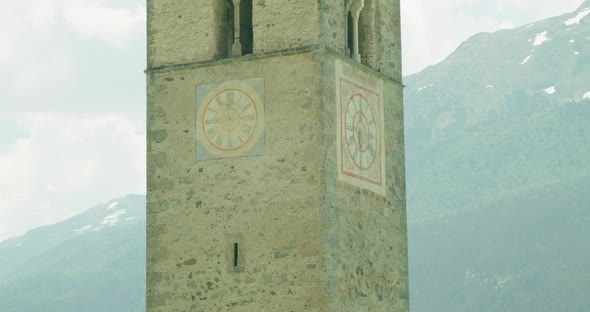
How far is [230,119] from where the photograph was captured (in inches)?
1216

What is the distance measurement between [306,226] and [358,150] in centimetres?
276

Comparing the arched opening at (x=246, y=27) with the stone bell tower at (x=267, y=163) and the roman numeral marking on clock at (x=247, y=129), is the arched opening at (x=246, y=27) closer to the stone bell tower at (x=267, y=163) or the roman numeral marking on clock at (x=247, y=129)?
the stone bell tower at (x=267, y=163)

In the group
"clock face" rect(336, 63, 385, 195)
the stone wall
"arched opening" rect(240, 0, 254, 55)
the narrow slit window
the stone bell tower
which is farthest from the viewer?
"arched opening" rect(240, 0, 254, 55)

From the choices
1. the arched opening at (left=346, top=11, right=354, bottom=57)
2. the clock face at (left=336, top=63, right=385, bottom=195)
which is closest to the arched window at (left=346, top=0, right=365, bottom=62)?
the arched opening at (left=346, top=11, right=354, bottom=57)

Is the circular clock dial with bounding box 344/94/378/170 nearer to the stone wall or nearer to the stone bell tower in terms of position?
the stone bell tower

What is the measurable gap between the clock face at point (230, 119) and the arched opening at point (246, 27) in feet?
5.31

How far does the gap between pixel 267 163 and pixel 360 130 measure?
2616 mm

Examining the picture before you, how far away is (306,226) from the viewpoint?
29.6 meters

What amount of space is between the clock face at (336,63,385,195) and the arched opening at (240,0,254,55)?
254cm

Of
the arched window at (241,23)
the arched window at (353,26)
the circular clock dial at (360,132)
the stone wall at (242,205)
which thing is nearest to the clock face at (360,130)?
the circular clock dial at (360,132)

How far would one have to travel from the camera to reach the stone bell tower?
29.8m

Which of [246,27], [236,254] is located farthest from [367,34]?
[236,254]

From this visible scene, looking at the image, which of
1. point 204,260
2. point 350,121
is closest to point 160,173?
point 204,260

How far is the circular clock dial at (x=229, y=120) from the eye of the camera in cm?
3066
